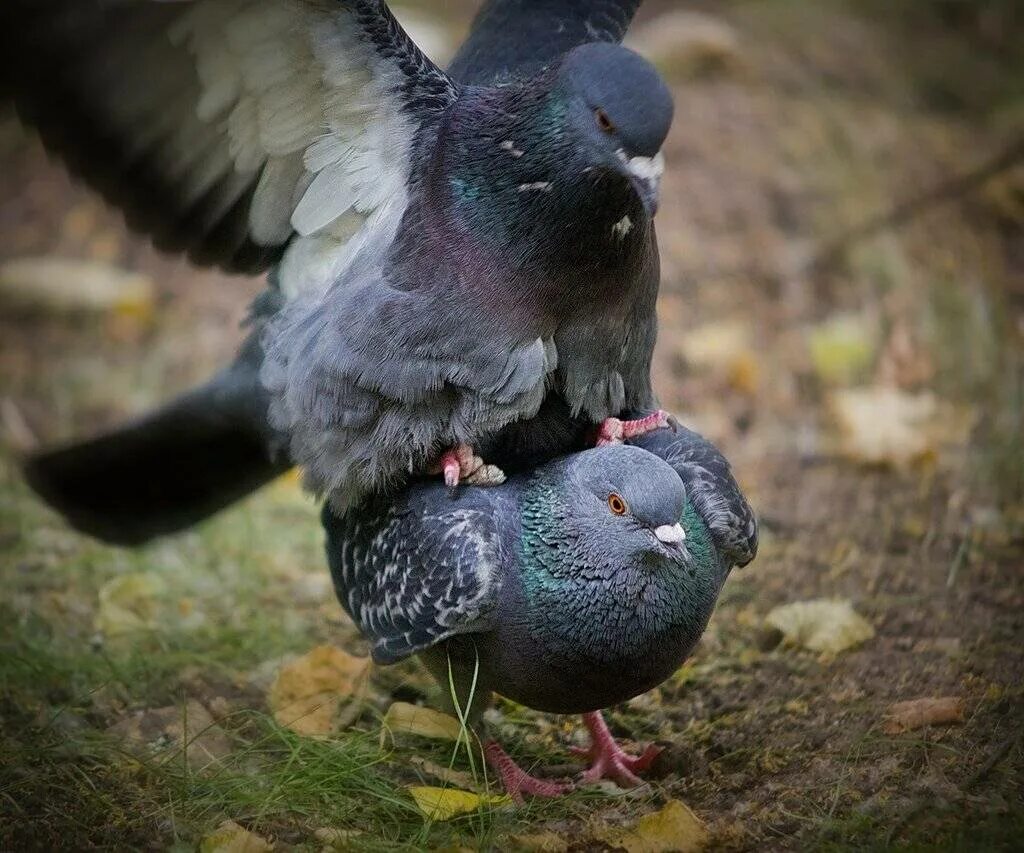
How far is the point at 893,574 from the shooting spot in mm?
5621

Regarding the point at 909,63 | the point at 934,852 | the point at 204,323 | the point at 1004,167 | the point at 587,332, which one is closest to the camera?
the point at 934,852

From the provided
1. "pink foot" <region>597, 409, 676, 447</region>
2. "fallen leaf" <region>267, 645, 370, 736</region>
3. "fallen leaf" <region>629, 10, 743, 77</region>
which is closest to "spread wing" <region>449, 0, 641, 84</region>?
"pink foot" <region>597, 409, 676, 447</region>

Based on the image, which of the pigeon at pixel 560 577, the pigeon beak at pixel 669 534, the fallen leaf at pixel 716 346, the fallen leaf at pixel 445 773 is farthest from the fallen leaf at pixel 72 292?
the pigeon beak at pixel 669 534

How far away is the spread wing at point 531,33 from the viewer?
201 inches

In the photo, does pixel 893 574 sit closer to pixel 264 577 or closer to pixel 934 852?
pixel 934 852

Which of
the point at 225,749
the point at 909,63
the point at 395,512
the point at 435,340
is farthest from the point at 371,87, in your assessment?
the point at 909,63

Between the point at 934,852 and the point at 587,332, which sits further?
the point at 587,332

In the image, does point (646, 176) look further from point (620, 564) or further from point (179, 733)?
point (179, 733)

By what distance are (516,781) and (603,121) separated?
227 cm

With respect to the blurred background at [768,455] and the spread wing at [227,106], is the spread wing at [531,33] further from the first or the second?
the blurred background at [768,455]

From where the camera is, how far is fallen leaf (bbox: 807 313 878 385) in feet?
23.7

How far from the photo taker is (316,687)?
4.92m

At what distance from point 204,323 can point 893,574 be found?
15.0ft

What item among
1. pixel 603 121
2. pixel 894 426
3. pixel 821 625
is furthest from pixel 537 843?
pixel 894 426
